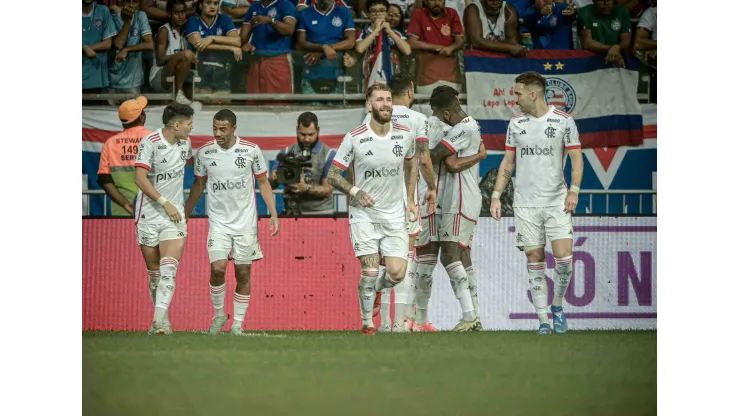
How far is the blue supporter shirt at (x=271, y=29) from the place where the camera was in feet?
32.2

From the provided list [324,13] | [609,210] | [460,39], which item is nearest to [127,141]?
[324,13]

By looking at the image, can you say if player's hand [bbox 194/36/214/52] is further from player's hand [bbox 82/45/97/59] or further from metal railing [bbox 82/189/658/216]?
metal railing [bbox 82/189/658/216]

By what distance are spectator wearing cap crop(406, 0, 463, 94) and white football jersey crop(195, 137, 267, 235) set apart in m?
1.78

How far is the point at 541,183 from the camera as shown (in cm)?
862

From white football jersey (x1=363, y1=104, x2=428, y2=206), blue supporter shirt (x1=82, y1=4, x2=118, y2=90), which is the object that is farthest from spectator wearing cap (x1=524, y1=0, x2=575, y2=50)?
blue supporter shirt (x1=82, y1=4, x2=118, y2=90)

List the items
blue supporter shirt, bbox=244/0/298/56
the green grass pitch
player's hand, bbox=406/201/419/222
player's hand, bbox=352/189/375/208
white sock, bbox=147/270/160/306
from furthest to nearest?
blue supporter shirt, bbox=244/0/298/56 → white sock, bbox=147/270/160/306 → player's hand, bbox=406/201/419/222 → player's hand, bbox=352/189/375/208 → the green grass pitch

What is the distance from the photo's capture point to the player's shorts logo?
953 cm

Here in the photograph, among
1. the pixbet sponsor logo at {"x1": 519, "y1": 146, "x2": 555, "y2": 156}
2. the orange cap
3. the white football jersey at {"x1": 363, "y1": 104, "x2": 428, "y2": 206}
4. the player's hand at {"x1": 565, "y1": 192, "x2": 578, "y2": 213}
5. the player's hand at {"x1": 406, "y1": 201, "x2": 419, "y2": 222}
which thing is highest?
the orange cap

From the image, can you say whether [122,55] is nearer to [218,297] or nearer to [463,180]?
[218,297]

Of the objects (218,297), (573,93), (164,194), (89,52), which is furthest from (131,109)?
(573,93)

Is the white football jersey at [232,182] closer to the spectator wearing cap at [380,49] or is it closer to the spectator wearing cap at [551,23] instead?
the spectator wearing cap at [380,49]

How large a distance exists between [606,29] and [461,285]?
97.7 inches

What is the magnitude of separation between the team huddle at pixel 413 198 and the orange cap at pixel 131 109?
1.85 ft

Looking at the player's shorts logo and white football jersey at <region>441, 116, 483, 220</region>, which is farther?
the player's shorts logo
